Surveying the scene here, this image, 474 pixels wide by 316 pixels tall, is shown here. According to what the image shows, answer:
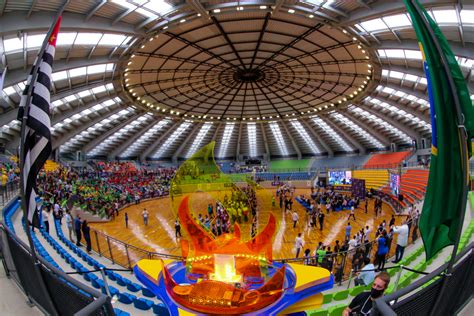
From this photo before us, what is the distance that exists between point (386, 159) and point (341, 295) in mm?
44077

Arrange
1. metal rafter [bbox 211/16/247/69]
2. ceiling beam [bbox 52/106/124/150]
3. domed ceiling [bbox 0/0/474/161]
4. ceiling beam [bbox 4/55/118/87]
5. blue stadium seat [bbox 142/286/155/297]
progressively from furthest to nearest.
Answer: ceiling beam [bbox 52/106/124/150] < metal rafter [bbox 211/16/247/69] < ceiling beam [bbox 4/55/118/87] < domed ceiling [bbox 0/0/474/161] < blue stadium seat [bbox 142/286/155/297]

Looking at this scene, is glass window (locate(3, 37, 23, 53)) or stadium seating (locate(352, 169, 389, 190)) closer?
glass window (locate(3, 37, 23, 53))

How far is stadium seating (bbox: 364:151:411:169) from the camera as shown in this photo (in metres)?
41.4

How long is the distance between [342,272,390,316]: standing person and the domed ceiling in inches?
517

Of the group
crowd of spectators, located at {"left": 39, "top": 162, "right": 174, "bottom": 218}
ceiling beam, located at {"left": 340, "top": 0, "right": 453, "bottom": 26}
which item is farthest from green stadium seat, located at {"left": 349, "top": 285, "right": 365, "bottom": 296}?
crowd of spectators, located at {"left": 39, "top": 162, "right": 174, "bottom": 218}

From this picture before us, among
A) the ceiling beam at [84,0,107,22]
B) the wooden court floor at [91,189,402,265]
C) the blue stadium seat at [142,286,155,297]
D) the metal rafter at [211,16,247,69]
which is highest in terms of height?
the metal rafter at [211,16,247,69]

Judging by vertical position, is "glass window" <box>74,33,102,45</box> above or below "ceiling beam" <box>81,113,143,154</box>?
above

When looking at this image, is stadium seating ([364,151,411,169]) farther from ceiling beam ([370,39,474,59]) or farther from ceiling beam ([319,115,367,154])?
ceiling beam ([370,39,474,59])

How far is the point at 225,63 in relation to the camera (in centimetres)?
2475

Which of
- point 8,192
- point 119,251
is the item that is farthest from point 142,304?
point 8,192

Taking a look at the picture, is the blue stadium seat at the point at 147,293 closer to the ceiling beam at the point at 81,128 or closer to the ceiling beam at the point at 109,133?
the ceiling beam at the point at 81,128

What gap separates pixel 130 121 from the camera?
35500 mm

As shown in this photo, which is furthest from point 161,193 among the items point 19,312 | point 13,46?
point 19,312

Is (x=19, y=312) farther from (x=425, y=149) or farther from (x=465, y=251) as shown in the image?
(x=425, y=149)
